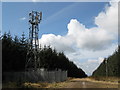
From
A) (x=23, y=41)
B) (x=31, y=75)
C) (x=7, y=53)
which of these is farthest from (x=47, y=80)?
(x=23, y=41)

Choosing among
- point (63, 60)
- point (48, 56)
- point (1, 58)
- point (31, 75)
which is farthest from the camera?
point (63, 60)

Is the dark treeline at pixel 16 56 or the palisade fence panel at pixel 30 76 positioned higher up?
the dark treeline at pixel 16 56

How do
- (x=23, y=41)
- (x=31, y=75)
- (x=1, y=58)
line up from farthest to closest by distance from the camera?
(x=23, y=41) → (x=1, y=58) → (x=31, y=75)

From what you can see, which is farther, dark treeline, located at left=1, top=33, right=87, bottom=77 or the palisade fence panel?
dark treeline, located at left=1, top=33, right=87, bottom=77

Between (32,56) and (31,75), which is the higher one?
(32,56)

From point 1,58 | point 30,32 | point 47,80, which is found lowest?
point 47,80

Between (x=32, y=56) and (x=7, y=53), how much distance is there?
6168mm

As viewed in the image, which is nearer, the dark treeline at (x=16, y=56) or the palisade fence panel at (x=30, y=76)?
the palisade fence panel at (x=30, y=76)

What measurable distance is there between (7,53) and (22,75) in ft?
38.6

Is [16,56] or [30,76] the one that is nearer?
[30,76]

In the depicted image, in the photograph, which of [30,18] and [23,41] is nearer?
[30,18]

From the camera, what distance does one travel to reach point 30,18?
48.8 m

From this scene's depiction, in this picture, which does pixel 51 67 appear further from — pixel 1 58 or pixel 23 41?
pixel 1 58

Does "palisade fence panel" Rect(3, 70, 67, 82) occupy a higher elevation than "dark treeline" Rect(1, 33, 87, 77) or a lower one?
lower
